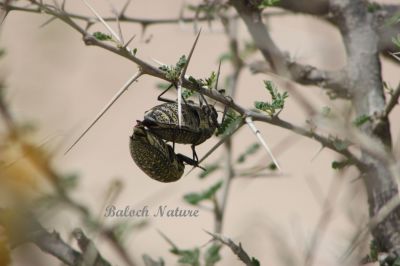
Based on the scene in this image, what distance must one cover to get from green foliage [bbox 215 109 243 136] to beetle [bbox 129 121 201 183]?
0.19 meters

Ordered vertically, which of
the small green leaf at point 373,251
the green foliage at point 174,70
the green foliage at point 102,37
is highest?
the green foliage at point 102,37

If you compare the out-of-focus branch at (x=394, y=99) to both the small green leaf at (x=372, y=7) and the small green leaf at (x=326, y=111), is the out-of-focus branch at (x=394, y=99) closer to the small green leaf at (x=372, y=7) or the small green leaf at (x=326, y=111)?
the small green leaf at (x=326, y=111)

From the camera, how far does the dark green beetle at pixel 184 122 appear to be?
84.0 inches

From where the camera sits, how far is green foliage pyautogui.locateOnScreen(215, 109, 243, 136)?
1.98 metres

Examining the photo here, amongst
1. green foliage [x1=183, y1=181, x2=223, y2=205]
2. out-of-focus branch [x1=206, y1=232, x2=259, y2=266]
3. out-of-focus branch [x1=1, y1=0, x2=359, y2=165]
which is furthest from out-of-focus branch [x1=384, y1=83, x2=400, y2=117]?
green foliage [x1=183, y1=181, x2=223, y2=205]

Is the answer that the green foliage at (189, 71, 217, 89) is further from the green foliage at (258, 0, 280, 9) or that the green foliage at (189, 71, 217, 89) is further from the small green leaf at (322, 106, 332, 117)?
the green foliage at (258, 0, 280, 9)

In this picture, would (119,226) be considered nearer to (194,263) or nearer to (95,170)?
(194,263)

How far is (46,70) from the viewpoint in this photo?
72.7 inches

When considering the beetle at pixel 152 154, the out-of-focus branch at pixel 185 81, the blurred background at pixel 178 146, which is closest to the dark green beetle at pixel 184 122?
the beetle at pixel 152 154

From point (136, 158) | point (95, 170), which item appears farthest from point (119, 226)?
point (95, 170)

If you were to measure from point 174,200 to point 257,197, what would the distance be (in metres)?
0.60

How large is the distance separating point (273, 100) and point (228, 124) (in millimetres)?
259

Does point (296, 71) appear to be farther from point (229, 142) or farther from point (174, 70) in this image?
point (174, 70)

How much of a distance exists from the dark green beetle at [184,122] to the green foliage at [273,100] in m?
0.36
